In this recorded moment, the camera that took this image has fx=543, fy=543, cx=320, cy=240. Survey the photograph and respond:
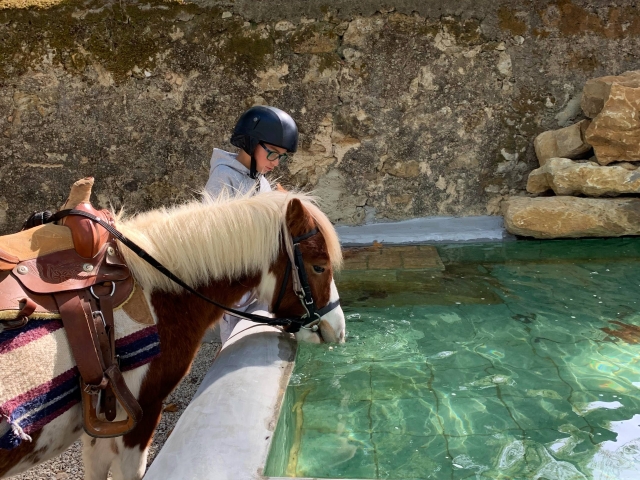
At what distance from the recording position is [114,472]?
204 centimetres

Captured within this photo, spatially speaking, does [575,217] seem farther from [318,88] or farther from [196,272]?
[196,272]

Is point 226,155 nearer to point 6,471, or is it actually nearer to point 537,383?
point 6,471

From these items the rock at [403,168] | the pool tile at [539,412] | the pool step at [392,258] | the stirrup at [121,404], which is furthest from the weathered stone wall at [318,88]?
the stirrup at [121,404]

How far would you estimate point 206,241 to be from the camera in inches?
80.4

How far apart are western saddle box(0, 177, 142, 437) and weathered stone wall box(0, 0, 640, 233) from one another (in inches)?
151

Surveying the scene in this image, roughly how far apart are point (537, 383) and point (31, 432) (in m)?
2.38

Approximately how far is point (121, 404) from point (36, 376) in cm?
28

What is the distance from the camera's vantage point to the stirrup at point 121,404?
175cm

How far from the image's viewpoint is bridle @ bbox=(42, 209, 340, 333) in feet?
6.23

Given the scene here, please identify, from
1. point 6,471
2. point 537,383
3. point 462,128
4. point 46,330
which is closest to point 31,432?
point 6,471

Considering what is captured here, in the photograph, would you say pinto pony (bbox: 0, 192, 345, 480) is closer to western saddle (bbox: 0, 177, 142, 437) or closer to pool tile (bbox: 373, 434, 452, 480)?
western saddle (bbox: 0, 177, 142, 437)

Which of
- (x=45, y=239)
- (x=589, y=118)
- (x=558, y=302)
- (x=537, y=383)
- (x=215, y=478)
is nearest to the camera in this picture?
(x=215, y=478)

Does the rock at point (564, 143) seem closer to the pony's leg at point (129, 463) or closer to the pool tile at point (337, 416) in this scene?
the pool tile at point (337, 416)

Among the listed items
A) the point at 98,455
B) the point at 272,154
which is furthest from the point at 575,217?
the point at 98,455
